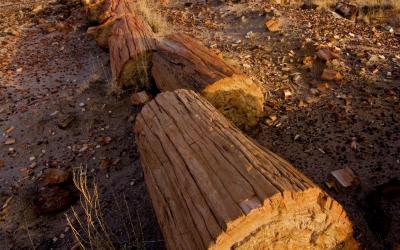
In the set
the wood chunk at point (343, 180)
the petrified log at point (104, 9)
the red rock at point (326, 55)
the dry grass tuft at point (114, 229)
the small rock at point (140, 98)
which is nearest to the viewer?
the dry grass tuft at point (114, 229)

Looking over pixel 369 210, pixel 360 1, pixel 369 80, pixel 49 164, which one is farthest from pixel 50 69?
pixel 360 1

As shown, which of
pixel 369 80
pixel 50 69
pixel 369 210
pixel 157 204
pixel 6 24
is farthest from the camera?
pixel 6 24

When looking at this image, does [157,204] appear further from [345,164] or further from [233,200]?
[345,164]

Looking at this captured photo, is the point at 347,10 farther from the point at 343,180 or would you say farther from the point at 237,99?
the point at 343,180

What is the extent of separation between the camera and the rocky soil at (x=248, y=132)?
10.6 feet

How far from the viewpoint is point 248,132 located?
383cm

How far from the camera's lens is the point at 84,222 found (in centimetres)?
335

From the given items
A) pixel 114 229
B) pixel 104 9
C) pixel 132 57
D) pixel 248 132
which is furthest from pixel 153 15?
pixel 114 229

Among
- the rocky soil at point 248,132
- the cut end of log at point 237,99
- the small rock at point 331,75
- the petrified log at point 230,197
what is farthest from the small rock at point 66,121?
the small rock at point 331,75

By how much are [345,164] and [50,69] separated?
14.1 ft

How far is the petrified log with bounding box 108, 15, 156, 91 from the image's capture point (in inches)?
183

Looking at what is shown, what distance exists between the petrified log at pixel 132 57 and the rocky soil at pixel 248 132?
8.6 inches

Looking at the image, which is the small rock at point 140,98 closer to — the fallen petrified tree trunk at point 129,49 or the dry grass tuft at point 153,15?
the fallen petrified tree trunk at point 129,49

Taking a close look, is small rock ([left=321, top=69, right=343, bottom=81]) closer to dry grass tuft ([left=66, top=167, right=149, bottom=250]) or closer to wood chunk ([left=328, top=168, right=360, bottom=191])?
wood chunk ([left=328, top=168, right=360, bottom=191])
